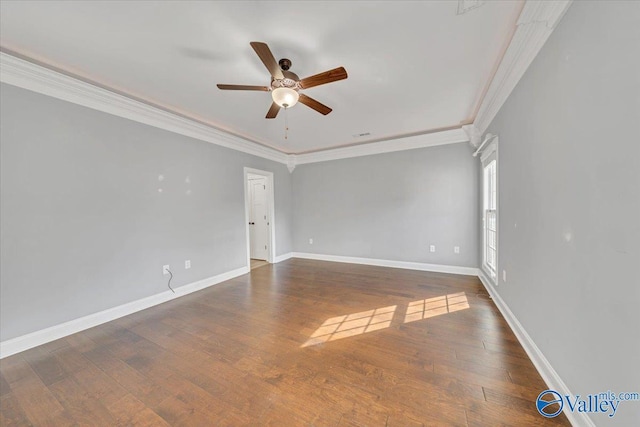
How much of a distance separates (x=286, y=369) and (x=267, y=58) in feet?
7.70

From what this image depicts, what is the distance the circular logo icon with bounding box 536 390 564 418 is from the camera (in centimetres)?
133

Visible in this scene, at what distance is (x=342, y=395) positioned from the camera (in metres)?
1.50

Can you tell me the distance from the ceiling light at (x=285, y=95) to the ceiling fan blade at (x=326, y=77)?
0.12 meters

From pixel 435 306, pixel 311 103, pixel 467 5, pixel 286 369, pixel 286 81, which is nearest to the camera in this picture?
pixel 467 5

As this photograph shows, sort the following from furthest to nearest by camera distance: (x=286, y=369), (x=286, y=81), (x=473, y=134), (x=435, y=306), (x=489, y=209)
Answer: (x=473, y=134) < (x=489, y=209) < (x=435, y=306) < (x=286, y=81) < (x=286, y=369)

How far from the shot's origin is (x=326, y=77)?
1.83 metres

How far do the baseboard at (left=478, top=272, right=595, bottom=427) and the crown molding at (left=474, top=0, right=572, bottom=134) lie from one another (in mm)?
2187

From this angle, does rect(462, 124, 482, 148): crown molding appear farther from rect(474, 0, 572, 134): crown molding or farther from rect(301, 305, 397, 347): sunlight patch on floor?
rect(301, 305, 397, 347): sunlight patch on floor

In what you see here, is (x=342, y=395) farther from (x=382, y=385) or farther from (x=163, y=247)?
(x=163, y=247)

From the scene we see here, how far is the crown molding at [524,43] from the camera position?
1.40m

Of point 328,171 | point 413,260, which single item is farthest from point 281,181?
point 413,260

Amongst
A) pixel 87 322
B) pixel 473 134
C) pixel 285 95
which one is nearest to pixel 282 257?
pixel 87 322

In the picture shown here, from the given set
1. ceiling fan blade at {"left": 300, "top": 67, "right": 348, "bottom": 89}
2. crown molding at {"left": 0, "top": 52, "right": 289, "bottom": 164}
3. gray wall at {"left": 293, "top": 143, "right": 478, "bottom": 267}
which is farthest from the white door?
ceiling fan blade at {"left": 300, "top": 67, "right": 348, "bottom": 89}

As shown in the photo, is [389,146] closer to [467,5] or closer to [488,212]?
[488,212]
